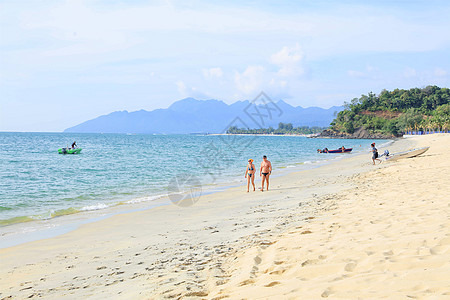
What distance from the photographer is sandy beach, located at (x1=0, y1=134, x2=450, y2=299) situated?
3.99 meters

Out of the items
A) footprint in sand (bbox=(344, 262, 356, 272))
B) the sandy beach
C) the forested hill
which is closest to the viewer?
the sandy beach

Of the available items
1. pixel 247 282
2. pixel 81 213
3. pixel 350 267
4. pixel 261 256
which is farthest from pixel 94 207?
pixel 350 267

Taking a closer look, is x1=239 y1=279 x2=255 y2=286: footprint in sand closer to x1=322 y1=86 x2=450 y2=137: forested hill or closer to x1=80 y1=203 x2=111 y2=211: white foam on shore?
x1=80 y1=203 x2=111 y2=211: white foam on shore

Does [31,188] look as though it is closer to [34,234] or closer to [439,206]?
[34,234]

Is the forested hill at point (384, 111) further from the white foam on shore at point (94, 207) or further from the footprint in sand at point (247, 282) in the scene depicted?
the footprint in sand at point (247, 282)

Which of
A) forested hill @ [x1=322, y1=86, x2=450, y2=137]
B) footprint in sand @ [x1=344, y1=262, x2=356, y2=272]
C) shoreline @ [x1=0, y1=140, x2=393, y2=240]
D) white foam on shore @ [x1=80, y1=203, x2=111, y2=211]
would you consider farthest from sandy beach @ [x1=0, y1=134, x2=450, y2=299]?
forested hill @ [x1=322, y1=86, x2=450, y2=137]

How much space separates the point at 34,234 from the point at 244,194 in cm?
891

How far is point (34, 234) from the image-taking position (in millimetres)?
9859

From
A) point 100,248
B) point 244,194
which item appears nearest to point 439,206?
point 100,248

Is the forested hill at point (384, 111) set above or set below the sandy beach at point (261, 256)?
above

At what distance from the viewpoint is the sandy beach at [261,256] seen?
3992 mm

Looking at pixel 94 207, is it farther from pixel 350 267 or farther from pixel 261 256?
pixel 350 267

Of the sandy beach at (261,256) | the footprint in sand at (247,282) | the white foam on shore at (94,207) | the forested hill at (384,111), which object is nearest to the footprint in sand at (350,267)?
the sandy beach at (261,256)

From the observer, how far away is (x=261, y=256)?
5.54 metres
